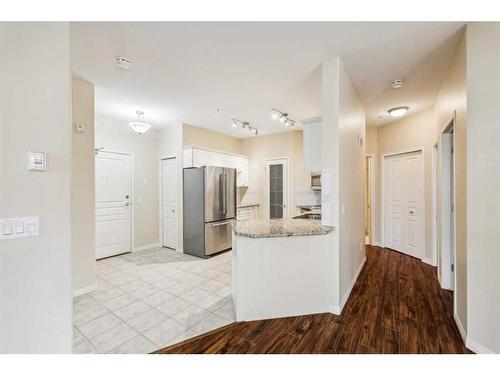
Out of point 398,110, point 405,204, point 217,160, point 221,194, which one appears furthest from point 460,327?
point 217,160

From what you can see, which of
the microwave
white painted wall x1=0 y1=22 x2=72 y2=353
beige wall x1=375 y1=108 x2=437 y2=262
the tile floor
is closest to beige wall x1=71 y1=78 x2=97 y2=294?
the tile floor

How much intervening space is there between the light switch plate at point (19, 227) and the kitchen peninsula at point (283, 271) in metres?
1.46

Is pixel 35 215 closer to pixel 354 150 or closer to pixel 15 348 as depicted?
pixel 15 348

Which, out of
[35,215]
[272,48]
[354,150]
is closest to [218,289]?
[35,215]

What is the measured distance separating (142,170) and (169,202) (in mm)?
920

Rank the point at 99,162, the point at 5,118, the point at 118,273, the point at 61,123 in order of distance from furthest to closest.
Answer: the point at 99,162, the point at 118,273, the point at 61,123, the point at 5,118

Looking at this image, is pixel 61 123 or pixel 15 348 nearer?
pixel 15 348

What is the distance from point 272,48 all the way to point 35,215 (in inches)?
89.8

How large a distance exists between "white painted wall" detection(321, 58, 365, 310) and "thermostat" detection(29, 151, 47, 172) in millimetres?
2299

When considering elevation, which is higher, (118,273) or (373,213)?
(373,213)

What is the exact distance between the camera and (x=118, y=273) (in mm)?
3449

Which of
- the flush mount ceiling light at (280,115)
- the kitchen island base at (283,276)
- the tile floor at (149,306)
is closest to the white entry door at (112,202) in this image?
the tile floor at (149,306)

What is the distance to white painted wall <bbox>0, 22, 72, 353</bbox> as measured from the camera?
1250 millimetres

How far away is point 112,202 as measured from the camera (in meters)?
4.38
